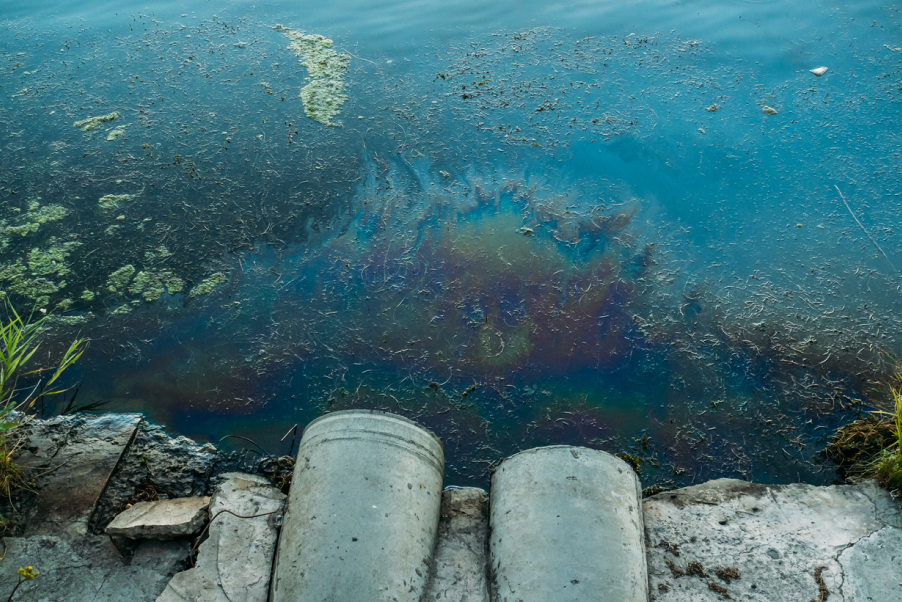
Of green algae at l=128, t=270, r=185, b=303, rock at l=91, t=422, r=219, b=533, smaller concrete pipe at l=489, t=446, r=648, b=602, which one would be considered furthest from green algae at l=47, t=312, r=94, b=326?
smaller concrete pipe at l=489, t=446, r=648, b=602

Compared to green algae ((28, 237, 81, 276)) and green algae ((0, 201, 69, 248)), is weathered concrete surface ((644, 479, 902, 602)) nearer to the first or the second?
green algae ((28, 237, 81, 276))

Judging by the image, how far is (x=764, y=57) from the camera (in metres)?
5.78

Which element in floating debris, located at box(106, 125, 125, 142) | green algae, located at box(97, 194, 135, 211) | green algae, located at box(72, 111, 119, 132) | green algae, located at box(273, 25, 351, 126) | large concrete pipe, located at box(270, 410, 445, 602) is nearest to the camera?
large concrete pipe, located at box(270, 410, 445, 602)

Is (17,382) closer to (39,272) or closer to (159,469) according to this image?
(39,272)

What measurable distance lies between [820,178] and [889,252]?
773mm

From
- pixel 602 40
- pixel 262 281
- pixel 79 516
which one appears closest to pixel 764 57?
pixel 602 40

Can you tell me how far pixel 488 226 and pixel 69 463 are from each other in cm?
281

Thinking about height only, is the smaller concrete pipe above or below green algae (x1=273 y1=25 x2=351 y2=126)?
below

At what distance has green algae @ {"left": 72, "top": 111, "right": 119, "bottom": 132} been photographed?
17.4ft

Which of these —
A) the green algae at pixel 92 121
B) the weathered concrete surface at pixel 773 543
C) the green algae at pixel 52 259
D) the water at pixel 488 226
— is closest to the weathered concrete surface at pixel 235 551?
the water at pixel 488 226

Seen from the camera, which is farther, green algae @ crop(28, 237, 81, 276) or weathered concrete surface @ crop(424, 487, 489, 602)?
green algae @ crop(28, 237, 81, 276)

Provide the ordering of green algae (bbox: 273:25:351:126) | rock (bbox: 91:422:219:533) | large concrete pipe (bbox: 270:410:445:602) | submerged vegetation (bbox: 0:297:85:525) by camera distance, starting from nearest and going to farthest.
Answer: large concrete pipe (bbox: 270:410:445:602) → submerged vegetation (bbox: 0:297:85:525) → rock (bbox: 91:422:219:533) → green algae (bbox: 273:25:351:126)

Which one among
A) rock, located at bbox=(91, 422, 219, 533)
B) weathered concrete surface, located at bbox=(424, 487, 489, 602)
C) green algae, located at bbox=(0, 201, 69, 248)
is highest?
green algae, located at bbox=(0, 201, 69, 248)

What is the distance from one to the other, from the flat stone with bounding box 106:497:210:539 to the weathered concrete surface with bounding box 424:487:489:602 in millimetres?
1045
